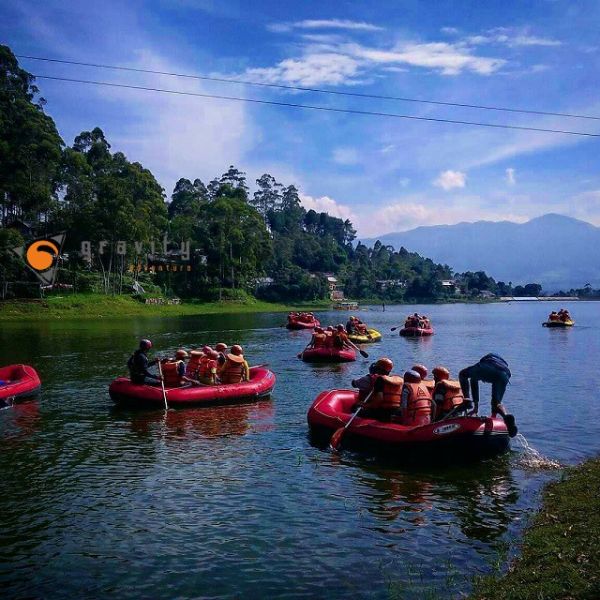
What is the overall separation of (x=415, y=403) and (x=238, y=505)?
4.70 meters

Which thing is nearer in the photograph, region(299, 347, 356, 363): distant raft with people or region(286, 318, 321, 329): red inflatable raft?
region(299, 347, 356, 363): distant raft with people

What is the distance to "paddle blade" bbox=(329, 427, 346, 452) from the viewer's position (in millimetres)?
13508

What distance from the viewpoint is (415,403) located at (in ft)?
43.8

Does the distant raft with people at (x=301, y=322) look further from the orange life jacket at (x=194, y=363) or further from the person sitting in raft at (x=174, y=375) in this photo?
the person sitting in raft at (x=174, y=375)

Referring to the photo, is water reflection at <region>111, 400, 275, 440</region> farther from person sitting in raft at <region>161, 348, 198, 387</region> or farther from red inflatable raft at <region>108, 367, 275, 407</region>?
person sitting in raft at <region>161, 348, 198, 387</region>

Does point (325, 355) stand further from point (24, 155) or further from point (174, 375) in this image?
point (24, 155)

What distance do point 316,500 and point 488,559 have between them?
3.17m

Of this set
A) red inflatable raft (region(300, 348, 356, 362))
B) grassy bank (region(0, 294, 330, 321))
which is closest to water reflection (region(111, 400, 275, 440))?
red inflatable raft (region(300, 348, 356, 362))

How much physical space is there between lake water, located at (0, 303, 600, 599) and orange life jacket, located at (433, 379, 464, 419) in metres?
1.37

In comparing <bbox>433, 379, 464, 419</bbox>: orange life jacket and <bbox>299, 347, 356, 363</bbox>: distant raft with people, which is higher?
<bbox>433, 379, 464, 419</bbox>: orange life jacket

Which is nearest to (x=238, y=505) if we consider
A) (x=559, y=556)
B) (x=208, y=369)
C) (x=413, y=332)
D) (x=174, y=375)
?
(x=559, y=556)

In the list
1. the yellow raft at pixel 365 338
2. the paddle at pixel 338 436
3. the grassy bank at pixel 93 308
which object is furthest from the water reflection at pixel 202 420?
the grassy bank at pixel 93 308

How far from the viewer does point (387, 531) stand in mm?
9312

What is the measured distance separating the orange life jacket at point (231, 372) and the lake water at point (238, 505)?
3.75ft
